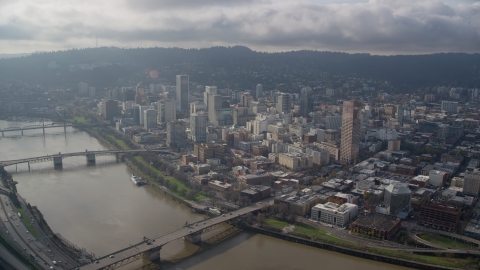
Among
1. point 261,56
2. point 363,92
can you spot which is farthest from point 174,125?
point 261,56

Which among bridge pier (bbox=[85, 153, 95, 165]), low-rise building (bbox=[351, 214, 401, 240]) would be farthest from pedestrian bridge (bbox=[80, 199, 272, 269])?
bridge pier (bbox=[85, 153, 95, 165])

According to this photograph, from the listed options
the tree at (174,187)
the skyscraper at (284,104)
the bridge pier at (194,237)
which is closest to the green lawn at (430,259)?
the bridge pier at (194,237)

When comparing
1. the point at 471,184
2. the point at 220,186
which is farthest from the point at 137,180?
the point at 471,184

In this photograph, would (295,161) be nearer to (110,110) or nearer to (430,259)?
(430,259)

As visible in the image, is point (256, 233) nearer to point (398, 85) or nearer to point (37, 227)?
point (37, 227)

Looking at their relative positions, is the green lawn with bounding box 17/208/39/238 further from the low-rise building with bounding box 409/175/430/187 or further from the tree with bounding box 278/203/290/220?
the low-rise building with bounding box 409/175/430/187
